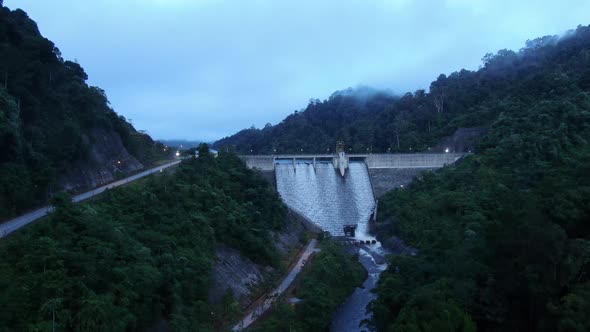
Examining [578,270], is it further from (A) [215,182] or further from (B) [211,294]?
(A) [215,182]

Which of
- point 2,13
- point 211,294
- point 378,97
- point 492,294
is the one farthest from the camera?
point 378,97

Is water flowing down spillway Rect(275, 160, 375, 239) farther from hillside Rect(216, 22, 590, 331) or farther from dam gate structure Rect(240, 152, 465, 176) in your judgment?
hillside Rect(216, 22, 590, 331)

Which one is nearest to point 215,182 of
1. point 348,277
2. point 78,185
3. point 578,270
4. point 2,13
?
point 78,185

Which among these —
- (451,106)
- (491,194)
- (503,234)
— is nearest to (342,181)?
(491,194)

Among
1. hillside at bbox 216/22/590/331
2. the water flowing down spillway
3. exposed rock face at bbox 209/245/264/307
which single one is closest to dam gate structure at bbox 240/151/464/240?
the water flowing down spillway

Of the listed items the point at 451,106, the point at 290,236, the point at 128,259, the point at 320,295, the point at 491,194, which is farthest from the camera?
the point at 451,106

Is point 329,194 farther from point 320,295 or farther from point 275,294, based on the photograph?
point 320,295

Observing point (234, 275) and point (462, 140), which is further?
point (462, 140)

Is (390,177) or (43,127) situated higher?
(43,127)
